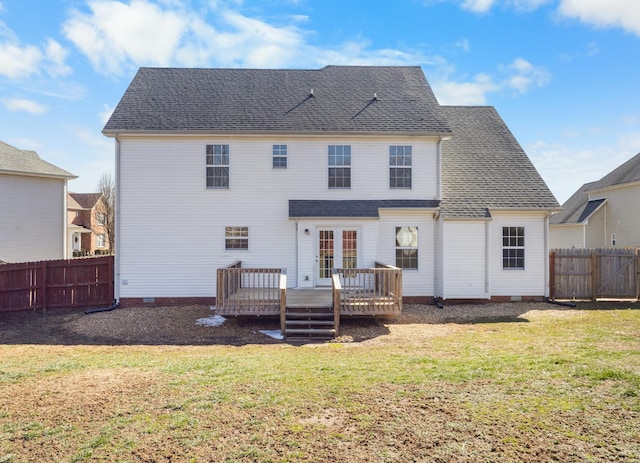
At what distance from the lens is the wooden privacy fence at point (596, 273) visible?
48.3 ft

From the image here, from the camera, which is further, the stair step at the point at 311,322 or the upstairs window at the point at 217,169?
the upstairs window at the point at 217,169

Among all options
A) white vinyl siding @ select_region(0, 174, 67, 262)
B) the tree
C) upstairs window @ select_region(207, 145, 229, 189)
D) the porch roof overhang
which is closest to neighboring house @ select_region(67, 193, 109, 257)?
the tree

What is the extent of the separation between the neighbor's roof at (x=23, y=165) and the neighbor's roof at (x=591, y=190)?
29.7m

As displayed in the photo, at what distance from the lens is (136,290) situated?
13.6 meters

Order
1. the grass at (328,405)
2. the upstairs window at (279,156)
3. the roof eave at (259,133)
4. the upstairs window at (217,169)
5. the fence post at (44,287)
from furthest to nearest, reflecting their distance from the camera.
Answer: the upstairs window at (279,156) < the upstairs window at (217,169) < the roof eave at (259,133) < the fence post at (44,287) < the grass at (328,405)

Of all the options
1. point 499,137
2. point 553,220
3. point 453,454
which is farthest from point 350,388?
point 553,220

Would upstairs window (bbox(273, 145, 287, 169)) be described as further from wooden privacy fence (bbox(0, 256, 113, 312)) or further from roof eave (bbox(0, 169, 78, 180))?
roof eave (bbox(0, 169, 78, 180))

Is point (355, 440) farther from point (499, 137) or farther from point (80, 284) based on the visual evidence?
point (499, 137)

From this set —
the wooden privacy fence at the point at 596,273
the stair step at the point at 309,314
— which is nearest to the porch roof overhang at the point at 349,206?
the stair step at the point at 309,314

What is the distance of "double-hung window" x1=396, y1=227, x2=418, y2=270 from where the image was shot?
45.6 ft

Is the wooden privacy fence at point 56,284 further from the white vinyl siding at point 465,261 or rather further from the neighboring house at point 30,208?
the white vinyl siding at point 465,261

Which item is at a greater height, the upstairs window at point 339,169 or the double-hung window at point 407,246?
the upstairs window at point 339,169

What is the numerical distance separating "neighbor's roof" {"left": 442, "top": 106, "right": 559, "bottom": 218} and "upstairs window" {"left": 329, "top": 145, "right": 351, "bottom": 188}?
3.71 metres

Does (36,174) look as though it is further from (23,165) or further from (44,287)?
(44,287)
